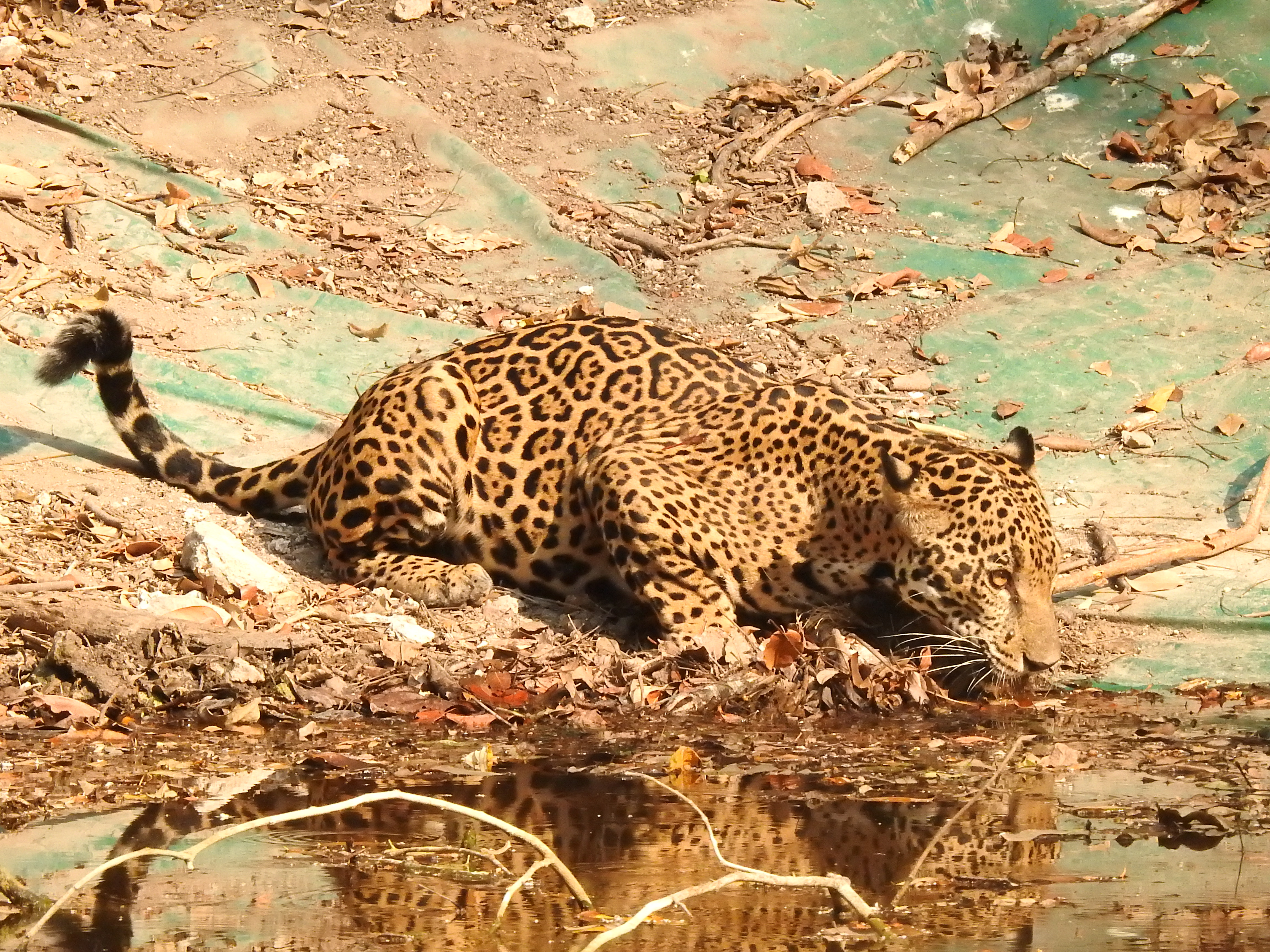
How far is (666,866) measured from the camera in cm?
481

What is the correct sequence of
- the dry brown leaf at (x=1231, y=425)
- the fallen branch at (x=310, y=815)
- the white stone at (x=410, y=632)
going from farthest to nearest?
the dry brown leaf at (x=1231, y=425), the white stone at (x=410, y=632), the fallen branch at (x=310, y=815)

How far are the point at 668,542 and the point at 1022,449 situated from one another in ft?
5.02

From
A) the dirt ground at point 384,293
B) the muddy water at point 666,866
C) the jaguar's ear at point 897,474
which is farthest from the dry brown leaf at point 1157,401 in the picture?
the muddy water at point 666,866

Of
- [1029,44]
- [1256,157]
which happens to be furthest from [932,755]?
[1029,44]

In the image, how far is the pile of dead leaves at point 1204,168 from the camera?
11672mm

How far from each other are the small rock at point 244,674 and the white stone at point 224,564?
3.48 ft

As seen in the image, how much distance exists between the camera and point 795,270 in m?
11.9

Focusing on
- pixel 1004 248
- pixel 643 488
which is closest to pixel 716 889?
pixel 643 488

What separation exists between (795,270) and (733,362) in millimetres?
3270

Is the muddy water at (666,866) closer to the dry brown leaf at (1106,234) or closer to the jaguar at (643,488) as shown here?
the jaguar at (643,488)

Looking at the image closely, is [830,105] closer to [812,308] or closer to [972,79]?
[972,79]

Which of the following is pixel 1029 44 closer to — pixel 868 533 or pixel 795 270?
pixel 795 270

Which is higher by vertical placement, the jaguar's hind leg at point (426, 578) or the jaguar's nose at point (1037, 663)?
the jaguar's nose at point (1037, 663)

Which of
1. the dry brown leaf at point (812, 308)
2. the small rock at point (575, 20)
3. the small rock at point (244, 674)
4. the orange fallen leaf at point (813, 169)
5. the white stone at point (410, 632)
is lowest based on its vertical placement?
the white stone at point (410, 632)
